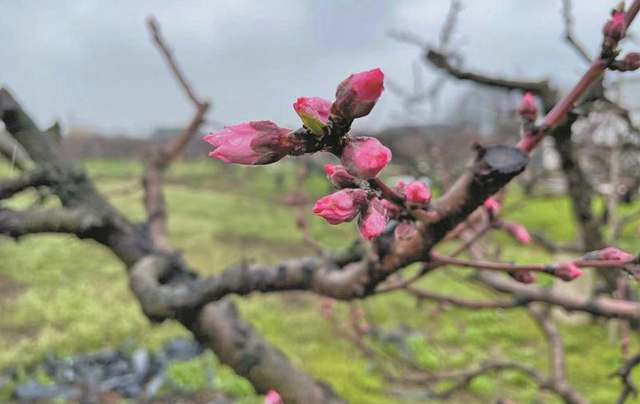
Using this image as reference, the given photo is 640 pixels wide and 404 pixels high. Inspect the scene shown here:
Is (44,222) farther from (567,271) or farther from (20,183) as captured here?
(567,271)

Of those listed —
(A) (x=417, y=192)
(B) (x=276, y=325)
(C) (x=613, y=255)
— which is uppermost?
(A) (x=417, y=192)

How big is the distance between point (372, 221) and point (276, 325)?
5.01 meters

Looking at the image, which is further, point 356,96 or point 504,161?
point 504,161

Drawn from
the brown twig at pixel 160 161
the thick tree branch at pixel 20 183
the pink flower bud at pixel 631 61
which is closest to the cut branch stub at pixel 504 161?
the pink flower bud at pixel 631 61

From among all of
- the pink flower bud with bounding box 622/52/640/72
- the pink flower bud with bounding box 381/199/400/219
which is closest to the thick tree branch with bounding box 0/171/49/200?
the pink flower bud with bounding box 381/199/400/219

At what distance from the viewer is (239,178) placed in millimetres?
14031

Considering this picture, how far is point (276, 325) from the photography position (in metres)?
5.26

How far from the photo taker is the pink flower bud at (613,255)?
0.62 metres

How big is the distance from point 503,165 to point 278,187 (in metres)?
12.2

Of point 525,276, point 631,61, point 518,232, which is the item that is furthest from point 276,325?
point 631,61

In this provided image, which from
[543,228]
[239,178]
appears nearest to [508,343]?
[543,228]

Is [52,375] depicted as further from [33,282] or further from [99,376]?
[33,282]

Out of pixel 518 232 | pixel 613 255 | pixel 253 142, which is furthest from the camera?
pixel 518 232

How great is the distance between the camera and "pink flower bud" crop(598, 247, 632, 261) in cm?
62
